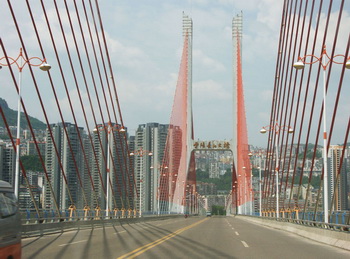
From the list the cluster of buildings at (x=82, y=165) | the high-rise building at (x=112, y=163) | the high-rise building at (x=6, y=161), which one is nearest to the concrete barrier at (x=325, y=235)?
the cluster of buildings at (x=82, y=165)

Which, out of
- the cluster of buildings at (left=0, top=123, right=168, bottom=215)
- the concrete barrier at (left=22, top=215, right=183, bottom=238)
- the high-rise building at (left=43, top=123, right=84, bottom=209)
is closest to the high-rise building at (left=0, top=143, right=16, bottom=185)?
the cluster of buildings at (left=0, top=123, right=168, bottom=215)

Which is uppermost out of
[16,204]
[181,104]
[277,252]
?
[181,104]

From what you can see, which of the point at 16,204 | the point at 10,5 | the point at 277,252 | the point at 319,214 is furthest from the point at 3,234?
the point at 319,214

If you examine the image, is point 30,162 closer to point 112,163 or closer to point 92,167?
point 112,163

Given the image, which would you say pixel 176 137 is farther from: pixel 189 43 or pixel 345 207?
pixel 345 207

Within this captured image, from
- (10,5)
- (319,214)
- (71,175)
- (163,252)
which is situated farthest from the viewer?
(71,175)

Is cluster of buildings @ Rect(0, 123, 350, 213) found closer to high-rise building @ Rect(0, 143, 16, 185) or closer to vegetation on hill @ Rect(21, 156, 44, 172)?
high-rise building @ Rect(0, 143, 16, 185)

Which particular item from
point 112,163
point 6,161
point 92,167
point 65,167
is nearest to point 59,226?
point 6,161

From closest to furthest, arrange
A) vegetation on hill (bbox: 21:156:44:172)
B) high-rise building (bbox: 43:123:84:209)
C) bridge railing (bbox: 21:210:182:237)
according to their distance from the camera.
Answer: bridge railing (bbox: 21:210:182:237)
vegetation on hill (bbox: 21:156:44:172)
high-rise building (bbox: 43:123:84:209)

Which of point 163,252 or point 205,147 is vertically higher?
point 205,147

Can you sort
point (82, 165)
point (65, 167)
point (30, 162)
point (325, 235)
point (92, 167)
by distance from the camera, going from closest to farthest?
point (325, 235) → point (30, 162) → point (65, 167) → point (82, 165) → point (92, 167)

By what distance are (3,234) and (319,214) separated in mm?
20984

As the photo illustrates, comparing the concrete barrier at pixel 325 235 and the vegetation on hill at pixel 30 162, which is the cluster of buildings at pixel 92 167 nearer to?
the vegetation on hill at pixel 30 162

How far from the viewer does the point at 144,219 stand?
56344 millimetres
